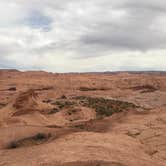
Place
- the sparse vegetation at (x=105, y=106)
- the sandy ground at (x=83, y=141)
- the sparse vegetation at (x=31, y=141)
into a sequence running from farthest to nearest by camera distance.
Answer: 1. the sparse vegetation at (x=105, y=106)
2. the sparse vegetation at (x=31, y=141)
3. the sandy ground at (x=83, y=141)

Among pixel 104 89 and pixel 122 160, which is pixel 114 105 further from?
pixel 122 160

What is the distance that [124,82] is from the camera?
2132 inches

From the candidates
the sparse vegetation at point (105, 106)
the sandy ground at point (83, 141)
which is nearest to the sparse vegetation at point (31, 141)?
the sandy ground at point (83, 141)

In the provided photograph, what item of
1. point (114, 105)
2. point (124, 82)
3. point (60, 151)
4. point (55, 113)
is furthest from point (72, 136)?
point (124, 82)

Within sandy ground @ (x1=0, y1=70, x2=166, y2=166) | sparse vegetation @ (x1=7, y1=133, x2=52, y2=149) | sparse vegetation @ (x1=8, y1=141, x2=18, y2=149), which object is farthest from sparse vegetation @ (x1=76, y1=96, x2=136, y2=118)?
sparse vegetation @ (x1=8, y1=141, x2=18, y2=149)

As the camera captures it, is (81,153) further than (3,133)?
No

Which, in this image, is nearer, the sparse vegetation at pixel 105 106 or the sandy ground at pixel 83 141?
the sandy ground at pixel 83 141

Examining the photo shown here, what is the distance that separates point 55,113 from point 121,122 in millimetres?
9504

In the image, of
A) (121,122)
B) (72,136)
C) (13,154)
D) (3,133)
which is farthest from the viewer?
(121,122)

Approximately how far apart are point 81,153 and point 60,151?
1.72ft

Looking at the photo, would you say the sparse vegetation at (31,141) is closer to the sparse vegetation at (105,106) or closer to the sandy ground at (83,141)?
the sandy ground at (83,141)

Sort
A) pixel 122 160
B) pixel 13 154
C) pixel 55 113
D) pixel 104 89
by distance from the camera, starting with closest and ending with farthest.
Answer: pixel 122 160, pixel 13 154, pixel 55 113, pixel 104 89

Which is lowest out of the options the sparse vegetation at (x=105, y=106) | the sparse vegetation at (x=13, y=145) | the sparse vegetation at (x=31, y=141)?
the sparse vegetation at (x=105, y=106)

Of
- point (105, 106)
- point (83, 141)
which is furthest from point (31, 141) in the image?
point (105, 106)
